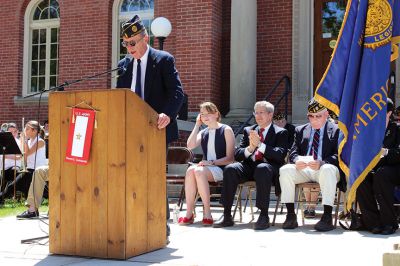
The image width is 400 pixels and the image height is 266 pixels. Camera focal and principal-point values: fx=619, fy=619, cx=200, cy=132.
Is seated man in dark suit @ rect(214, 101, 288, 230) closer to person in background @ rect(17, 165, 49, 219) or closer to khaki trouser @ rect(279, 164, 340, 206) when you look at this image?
khaki trouser @ rect(279, 164, 340, 206)

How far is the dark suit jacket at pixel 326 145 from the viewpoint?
22.4 ft

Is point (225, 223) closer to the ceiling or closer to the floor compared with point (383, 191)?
closer to the floor

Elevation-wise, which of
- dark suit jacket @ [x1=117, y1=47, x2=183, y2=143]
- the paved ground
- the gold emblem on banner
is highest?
the gold emblem on banner

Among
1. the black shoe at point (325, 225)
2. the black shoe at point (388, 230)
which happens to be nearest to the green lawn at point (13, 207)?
the black shoe at point (325, 225)

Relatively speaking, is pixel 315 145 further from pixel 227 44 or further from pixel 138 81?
pixel 227 44

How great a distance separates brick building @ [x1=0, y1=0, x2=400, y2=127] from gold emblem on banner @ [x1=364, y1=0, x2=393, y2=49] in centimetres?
595

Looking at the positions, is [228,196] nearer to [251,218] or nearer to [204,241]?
[251,218]

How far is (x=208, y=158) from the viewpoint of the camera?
7.59 metres

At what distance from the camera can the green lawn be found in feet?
28.2

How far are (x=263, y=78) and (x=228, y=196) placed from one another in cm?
638

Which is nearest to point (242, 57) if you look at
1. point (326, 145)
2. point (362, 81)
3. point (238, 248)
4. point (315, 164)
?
point (326, 145)

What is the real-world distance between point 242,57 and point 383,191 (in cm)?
640

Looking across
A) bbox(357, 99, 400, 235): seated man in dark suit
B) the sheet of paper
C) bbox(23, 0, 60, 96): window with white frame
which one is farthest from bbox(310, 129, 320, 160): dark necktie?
bbox(23, 0, 60, 96): window with white frame

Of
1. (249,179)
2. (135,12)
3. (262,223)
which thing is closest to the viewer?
(262,223)
